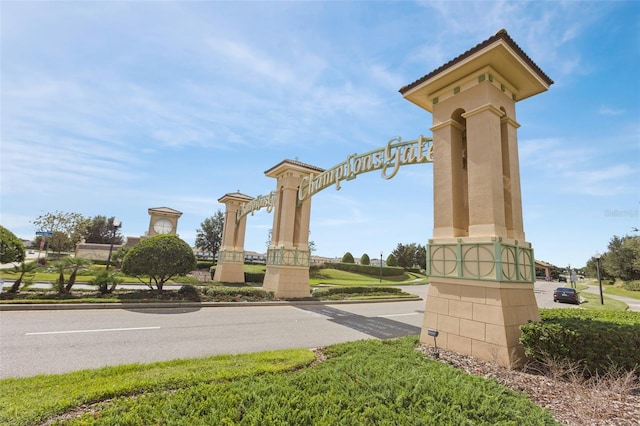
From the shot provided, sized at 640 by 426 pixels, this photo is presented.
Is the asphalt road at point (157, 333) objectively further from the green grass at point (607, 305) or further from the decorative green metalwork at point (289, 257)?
the green grass at point (607, 305)

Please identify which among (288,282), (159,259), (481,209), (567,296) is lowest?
(567,296)

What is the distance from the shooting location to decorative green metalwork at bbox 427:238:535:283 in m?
6.51

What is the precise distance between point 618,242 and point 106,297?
7620 cm

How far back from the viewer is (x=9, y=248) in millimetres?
12211

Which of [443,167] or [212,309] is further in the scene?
[212,309]

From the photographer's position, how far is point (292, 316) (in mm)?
11766

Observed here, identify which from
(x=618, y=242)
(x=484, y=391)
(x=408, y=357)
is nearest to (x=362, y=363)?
(x=408, y=357)

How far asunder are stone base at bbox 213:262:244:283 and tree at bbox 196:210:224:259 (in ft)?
75.1

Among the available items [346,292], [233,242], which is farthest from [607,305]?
[233,242]

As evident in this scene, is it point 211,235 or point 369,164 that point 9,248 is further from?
point 211,235

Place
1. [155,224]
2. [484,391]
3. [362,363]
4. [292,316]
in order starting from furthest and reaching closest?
1. [155,224]
2. [292,316]
3. [362,363]
4. [484,391]

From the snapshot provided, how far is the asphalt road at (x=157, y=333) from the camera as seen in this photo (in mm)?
6043

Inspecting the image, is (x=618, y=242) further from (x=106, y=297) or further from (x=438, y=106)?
(x=106, y=297)

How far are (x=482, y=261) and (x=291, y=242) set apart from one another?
1115cm
